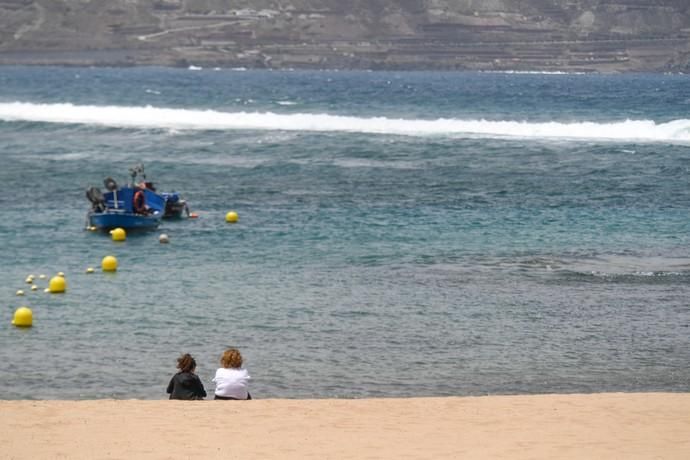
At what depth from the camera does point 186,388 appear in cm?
1919

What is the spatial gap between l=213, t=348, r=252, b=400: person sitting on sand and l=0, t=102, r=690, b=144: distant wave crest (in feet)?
181

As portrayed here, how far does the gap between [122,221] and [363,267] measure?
9.32 meters

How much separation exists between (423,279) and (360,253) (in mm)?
4084

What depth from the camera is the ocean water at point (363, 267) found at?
23.3m

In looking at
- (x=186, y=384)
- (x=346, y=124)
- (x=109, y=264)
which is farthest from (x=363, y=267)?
(x=346, y=124)

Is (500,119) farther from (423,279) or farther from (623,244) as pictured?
(423,279)

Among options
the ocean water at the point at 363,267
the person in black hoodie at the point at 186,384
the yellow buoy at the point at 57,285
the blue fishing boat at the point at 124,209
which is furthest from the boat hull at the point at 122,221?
the person in black hoodie at the point at 186,384

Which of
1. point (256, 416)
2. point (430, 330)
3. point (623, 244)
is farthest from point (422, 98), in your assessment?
point (256, 416)

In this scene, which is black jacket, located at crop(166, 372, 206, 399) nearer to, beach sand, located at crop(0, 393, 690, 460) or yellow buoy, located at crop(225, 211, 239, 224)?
beach sand, located at crop(0, 393, 690, 460)

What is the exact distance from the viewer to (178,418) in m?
17.7

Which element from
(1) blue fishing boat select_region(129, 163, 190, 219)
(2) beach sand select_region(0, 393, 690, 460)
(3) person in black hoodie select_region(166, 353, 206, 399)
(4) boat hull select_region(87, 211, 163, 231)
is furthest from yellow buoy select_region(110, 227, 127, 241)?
(2) beach sand select_region(0, 393, 690, 460)

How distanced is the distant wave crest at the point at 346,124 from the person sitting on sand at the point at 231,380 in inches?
2169

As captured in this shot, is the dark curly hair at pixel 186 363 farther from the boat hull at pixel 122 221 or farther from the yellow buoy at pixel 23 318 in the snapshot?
the boat hull at pixel 122 221

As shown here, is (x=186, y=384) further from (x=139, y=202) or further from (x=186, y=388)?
(x=139, y=202)
